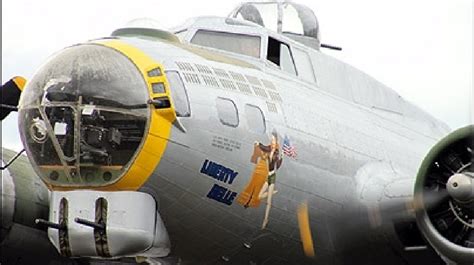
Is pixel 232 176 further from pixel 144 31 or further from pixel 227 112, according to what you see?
pixel 144 31

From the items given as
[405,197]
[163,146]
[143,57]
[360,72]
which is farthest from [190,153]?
[360,72]

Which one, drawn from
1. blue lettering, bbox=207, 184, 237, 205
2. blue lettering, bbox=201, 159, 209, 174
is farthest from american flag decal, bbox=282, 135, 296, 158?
blue lettering, bbox=201, 159, 209, 174

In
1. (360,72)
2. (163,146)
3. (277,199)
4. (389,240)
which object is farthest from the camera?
(360,72)

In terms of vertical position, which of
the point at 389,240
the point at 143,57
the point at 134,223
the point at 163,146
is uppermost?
the point at 143,57

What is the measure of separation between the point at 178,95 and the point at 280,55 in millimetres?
2548

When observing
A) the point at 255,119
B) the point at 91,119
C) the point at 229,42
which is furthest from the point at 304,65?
the point at 91,119

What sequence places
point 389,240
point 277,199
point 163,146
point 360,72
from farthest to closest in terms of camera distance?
point 360,72 < point 389,240 < point 277,199 < point 163,146

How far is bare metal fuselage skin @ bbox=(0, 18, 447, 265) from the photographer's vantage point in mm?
10039

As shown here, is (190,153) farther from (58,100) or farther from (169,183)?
(58,100)

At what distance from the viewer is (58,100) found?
383 inches

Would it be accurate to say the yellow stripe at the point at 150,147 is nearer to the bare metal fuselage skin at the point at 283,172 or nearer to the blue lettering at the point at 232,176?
the bare metal fuselage skin at the point at 283,172

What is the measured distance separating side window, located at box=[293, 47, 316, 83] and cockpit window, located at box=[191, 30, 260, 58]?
63 centimetres

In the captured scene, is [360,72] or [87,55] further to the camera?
[360,72]

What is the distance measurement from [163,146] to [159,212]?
680 millimetres
